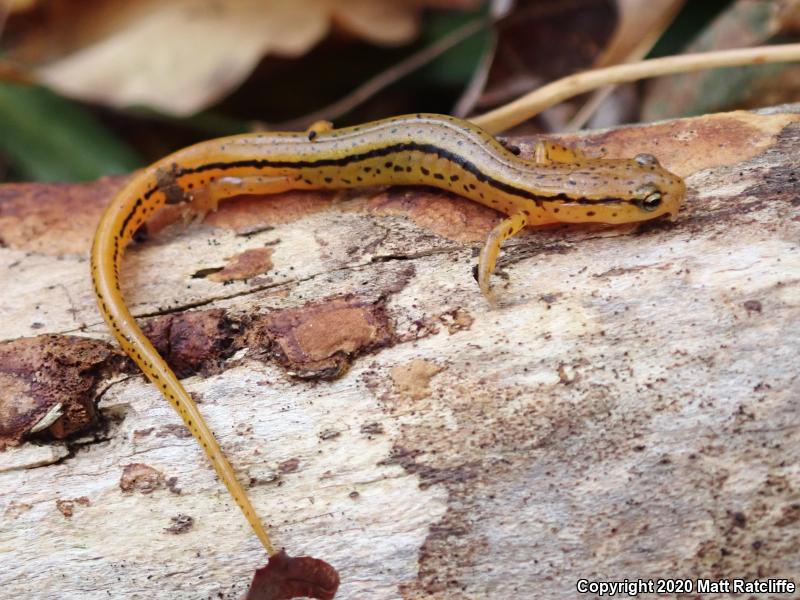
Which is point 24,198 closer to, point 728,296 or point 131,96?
point 131,96

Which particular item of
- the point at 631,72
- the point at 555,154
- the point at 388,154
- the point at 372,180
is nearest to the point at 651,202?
the point at 555,154

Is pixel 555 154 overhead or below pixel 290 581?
overhead

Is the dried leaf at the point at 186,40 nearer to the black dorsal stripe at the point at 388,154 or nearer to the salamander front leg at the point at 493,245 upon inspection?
the black dorsal stripe at the point at 388,154

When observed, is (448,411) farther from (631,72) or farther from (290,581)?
(631,72)

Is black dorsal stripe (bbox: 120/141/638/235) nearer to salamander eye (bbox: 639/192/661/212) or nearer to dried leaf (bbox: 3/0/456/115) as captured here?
salamander eye (bbox: 639/192/661/212)

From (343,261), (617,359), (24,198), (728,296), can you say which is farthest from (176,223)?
(728,296)

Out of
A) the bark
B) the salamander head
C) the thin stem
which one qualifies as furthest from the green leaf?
the salamander head
